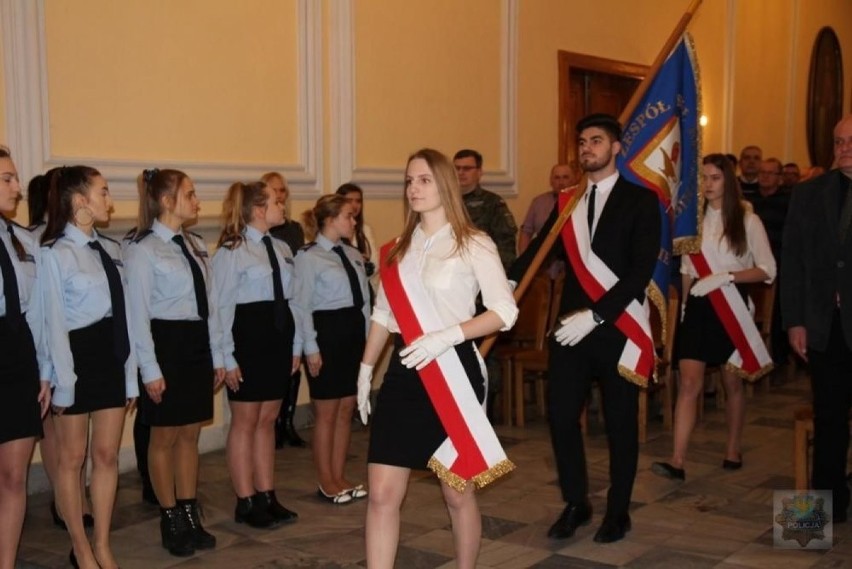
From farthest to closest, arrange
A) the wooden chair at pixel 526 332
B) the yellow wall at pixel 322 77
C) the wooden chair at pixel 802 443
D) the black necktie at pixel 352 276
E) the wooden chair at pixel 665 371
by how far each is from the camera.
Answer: the wooden chair at pixel 526 332
the wooden chair at pixel 665 371
the yellow wall at pixel 322 77
the black necktie at pixel 352 276
the wooden chair at pixel 802 443

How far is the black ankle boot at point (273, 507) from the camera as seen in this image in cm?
440

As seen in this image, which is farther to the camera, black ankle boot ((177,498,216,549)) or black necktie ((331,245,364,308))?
black necktie ((331,245,364,308))

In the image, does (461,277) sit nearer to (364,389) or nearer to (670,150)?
(364,389)

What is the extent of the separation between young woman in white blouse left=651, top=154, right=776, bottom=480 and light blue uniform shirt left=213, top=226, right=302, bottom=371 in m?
2.04

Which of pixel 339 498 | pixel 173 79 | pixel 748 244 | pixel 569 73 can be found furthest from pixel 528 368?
pixel 569 73

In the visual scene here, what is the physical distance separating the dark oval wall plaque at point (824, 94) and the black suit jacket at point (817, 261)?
33.1 feet

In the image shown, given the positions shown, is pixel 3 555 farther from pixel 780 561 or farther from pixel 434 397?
pixel 780 561

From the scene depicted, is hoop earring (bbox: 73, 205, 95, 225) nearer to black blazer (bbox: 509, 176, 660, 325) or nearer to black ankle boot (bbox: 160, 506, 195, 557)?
black ankle boot (bbox: 160, 506, 195, 557)

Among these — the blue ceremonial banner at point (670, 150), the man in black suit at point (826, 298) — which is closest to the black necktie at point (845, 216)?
the man in black suit at point (826, 298)

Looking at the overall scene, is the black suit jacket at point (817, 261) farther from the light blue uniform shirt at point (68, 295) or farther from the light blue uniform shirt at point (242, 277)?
the light blue uniform shirt at point (68, 295)

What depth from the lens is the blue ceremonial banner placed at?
4.55 m

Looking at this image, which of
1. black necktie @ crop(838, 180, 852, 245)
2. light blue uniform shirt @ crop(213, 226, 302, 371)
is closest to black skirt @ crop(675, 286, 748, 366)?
black necktie @ crop(838, 180, 852, 245)

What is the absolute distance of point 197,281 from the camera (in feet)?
12.9

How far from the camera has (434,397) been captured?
3139 millimetres
